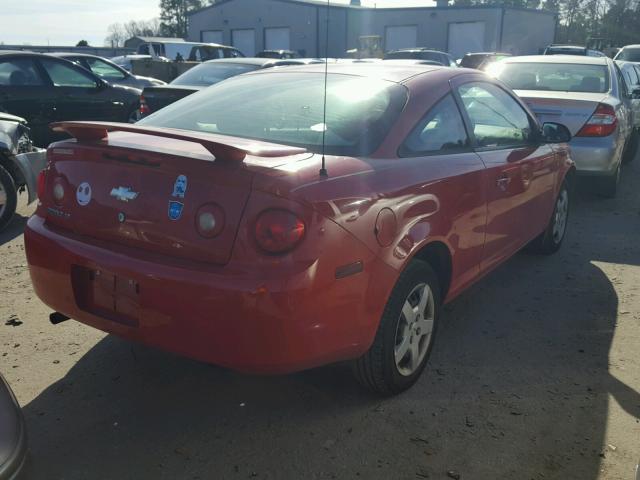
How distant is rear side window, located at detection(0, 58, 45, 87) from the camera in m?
8.54

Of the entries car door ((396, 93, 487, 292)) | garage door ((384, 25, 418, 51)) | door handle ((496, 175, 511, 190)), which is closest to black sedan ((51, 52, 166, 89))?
door handle ((496, 175, 511, 190))

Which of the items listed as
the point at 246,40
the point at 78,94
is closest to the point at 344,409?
the point at 78,94

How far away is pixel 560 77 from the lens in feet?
24.8

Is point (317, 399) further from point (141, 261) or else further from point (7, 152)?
point (7, 152)

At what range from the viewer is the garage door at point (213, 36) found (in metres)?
42.9

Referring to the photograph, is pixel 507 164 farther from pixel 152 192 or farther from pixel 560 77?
pixel 560 77

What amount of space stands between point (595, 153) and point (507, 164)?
3.25m

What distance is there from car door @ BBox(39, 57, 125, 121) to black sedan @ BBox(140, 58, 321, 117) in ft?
2.53

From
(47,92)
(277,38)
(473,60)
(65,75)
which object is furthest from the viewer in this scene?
(277,38)

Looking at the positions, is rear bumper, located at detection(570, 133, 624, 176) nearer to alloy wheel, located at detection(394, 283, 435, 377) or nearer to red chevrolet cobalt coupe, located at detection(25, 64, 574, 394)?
red chevrolet cobalt coupe, located at detection(25, 64, 574, 394)

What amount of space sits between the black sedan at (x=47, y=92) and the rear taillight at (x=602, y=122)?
6.96 m

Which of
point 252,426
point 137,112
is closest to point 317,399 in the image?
point 252,426

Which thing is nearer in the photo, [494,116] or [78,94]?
[494,116]

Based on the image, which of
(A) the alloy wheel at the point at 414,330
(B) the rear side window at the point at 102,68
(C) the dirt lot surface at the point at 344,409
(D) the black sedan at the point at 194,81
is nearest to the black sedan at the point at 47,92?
(D) the black sedan at the point at 194,81
